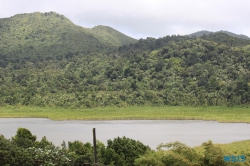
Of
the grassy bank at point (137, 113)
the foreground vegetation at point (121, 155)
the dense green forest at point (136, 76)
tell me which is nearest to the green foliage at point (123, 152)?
the foreground vegetation at point (121, 155)

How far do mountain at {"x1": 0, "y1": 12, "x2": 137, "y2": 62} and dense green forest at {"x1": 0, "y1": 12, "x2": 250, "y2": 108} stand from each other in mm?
2969

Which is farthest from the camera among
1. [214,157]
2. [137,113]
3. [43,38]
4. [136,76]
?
[43,38]

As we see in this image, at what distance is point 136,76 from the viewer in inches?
A: 3866

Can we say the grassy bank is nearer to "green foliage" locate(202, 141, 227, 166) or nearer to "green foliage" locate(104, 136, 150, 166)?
"green foliage" locate(104, 136, 150, 166)

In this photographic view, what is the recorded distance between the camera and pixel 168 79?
93.9 metres

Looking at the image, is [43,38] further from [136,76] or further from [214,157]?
[214,157]

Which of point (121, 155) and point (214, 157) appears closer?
point (214, 157)

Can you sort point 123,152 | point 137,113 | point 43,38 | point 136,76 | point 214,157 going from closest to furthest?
point 214,157 → point 123,152 → point 137,113 → point 136,76 → point 43,38

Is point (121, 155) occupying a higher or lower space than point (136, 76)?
lower

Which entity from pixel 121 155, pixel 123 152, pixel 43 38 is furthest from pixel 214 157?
pixel 43 38

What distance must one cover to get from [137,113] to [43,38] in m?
99.0

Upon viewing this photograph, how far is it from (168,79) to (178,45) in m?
20.2

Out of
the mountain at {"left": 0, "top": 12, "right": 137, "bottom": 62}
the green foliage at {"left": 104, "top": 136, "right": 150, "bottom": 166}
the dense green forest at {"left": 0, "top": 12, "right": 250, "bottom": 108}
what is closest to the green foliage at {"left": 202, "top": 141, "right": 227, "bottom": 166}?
the green foliage at {"left": 104, "top": 136, "right": 150, "bottom": 166}

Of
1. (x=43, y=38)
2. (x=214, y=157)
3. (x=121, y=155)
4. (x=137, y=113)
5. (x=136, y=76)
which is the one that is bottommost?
(x=137, y=113)
